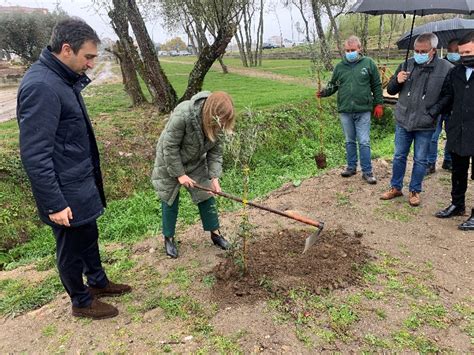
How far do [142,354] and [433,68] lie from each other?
4242mm

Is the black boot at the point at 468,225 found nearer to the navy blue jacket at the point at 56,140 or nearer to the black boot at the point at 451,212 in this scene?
→ the black boot at the point at 451,212

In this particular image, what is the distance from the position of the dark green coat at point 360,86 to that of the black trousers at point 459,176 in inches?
57.5

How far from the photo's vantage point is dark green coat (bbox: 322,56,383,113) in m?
5.63

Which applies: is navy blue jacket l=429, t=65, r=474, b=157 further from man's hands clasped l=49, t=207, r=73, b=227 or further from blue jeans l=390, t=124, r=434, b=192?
man's hands clasped l=49, t=207, r=73, b=227

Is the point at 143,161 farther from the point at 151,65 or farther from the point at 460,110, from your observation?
the point at 460,110

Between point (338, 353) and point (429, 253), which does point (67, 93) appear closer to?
point (338, 353)

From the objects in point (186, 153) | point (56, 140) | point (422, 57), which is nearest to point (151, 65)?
point (186, 153)

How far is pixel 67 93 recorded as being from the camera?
260 cm

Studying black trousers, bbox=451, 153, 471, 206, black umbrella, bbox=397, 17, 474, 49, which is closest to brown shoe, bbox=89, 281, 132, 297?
black trousers, bbox=451, 153, 471, 206

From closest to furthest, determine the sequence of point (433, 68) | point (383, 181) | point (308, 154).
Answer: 1. point (433, 68)
2. point (383, 181)
3. point (308, 154)

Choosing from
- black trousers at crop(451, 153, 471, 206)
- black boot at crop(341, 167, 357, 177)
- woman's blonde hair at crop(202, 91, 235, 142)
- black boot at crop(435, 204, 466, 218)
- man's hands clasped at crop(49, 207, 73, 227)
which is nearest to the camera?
man's hands clasped at crop(49, 207, 73, 227)

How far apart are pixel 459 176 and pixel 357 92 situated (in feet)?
5.71

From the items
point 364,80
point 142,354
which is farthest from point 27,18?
point 142,354

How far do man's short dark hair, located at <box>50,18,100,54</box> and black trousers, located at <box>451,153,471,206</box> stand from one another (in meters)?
4.06
